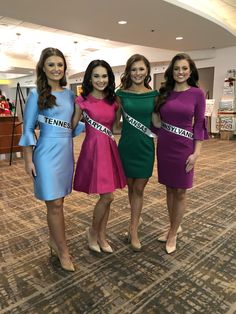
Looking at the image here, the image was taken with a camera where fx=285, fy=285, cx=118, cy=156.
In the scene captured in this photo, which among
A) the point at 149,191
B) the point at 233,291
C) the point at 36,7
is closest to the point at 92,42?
the point at 36,7

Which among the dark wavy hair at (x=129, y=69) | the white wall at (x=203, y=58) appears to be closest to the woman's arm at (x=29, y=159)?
the dark wavy hair at (x=129, y=69)

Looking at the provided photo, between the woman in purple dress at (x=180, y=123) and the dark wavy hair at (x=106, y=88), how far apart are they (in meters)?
0.35

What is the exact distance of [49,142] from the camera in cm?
183

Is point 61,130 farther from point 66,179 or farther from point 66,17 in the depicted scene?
point 66,17

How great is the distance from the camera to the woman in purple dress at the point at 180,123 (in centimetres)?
202

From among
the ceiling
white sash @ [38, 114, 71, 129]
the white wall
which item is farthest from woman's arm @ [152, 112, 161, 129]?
the white wall

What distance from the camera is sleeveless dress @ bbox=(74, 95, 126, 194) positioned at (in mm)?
1963

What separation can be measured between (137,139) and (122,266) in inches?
36.4

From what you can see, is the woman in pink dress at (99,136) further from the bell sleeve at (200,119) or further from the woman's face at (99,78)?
the bell sleeve at (200,119)

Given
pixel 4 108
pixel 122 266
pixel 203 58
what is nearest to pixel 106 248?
pixel 122 266

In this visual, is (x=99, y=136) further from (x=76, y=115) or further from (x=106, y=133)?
(x=76, y=115)

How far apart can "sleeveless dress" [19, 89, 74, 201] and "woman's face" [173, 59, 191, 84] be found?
0.80 meters

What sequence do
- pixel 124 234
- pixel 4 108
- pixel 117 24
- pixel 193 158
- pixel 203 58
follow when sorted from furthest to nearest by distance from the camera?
pixel 203 58
pixel 117 24
pixel 4 108
pixel 124 234
pixel 193 158

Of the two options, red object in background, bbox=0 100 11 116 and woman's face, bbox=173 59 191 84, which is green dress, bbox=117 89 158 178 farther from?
red object in background, bbox=0 100 11 116
